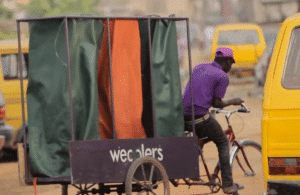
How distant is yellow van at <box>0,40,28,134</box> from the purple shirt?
14.3ft

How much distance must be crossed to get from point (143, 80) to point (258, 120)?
9.42m

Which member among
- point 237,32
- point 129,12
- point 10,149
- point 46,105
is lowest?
point 10,149

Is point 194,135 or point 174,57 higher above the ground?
point 174,57

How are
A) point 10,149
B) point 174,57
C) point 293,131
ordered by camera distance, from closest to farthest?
point 293,131 → point 174,57 → point 10,149

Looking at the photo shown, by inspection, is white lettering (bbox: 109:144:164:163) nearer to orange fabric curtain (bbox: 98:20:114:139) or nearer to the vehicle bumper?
orange fabric curtain (bbox: 98:20:114:139)

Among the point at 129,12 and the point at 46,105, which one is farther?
the point at 129,12

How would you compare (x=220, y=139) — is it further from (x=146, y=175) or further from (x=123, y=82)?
(x=123, y=82)

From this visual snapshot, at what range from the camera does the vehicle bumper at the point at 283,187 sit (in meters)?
5.48

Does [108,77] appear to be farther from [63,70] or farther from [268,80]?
[268,80]

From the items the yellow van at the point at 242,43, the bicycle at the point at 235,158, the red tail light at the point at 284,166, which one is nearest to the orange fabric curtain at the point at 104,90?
the bicycle at the point at 235,158

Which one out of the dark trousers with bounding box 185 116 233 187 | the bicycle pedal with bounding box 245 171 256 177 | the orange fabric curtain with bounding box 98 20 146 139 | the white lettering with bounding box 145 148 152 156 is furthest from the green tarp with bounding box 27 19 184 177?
the bicycle pedal with bounding box 245 171 256 177

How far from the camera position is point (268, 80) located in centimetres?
588

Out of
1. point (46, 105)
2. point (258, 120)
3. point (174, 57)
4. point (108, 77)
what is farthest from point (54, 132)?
point (258, 120)

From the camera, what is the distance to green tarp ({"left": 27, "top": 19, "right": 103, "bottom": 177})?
251 inches
